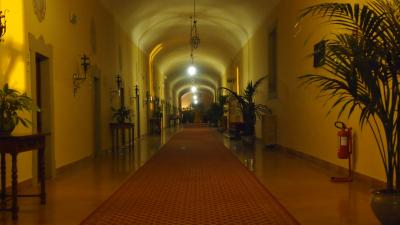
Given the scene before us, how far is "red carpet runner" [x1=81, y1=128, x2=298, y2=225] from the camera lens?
4414 millimetres

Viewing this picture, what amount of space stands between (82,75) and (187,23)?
958 cm

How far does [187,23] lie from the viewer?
722 inches

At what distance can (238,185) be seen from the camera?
6410 mm

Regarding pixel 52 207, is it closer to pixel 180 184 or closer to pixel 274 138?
pixel 180 184

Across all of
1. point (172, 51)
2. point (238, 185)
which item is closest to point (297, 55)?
point (238, 185)

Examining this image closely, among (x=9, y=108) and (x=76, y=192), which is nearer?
(x=9, y=108)

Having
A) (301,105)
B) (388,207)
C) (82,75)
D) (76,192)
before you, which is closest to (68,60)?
(82,75)

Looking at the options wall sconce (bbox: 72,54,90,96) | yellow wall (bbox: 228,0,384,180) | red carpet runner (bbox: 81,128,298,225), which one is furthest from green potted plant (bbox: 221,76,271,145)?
wall sconce (bbox: 72,54,90,96)

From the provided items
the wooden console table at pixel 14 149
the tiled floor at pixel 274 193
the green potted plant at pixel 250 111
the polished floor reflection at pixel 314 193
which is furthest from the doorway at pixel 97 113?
the wooden console table at pixel 14 149

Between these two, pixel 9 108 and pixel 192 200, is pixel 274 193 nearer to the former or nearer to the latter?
pixel 192 200

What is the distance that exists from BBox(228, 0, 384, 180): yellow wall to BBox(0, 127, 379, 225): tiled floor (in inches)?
14.1

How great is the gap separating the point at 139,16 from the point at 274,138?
5.85 meters

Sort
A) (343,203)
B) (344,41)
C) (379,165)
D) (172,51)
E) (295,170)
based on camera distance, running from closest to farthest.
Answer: (344,41) → (343,203) → (379,165) → (295,170) → (172,51)

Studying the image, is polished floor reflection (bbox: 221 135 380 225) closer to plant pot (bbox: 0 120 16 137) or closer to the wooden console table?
the wooden console table
